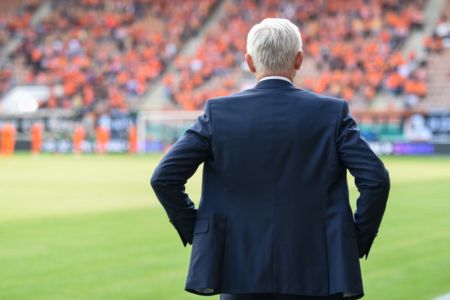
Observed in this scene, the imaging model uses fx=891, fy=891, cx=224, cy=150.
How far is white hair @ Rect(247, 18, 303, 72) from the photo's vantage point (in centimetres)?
354

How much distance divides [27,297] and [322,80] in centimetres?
3047

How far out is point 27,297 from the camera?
7277 millimetres

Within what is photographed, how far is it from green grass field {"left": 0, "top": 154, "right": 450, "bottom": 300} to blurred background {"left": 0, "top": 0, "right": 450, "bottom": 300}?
30mm

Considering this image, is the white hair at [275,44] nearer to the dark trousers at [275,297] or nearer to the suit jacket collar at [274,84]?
the suit jacket collar at [274,84]

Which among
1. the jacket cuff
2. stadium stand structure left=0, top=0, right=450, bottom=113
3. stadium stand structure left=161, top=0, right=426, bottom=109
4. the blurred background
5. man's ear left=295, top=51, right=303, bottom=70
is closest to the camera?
man's ear left=295, top=51, right=303, bottom=70

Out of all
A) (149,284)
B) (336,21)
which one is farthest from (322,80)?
(149,284)

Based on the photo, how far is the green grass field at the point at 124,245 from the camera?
305 inches

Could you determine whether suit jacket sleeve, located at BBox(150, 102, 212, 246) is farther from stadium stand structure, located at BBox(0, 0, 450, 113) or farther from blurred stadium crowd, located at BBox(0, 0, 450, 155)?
stadium stand structure, located at BBox(0, 0, 450, 113)

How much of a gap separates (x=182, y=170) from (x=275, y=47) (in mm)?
625

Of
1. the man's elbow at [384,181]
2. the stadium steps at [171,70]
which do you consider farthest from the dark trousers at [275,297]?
the stadium steps at [171,70]

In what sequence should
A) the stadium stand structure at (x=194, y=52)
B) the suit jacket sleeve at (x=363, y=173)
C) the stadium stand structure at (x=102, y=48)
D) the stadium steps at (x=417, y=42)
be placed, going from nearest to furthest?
the suit jacket sleeve at (x=363, y=173) < the stadium steps at (x=417, y=42) < the stadium stand structure at (x=194, y=52) < the stadium stand structure at (x=102, y=48)

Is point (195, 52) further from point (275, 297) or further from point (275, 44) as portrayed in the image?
point (275, 297)

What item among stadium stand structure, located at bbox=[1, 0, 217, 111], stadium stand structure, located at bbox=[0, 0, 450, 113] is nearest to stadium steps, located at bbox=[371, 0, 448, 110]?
stadium stand structure, located at bbox=[0, 0, 450, 113]

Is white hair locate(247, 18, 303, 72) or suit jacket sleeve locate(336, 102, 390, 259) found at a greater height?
white hair locate(247, 18, 303, 72)
